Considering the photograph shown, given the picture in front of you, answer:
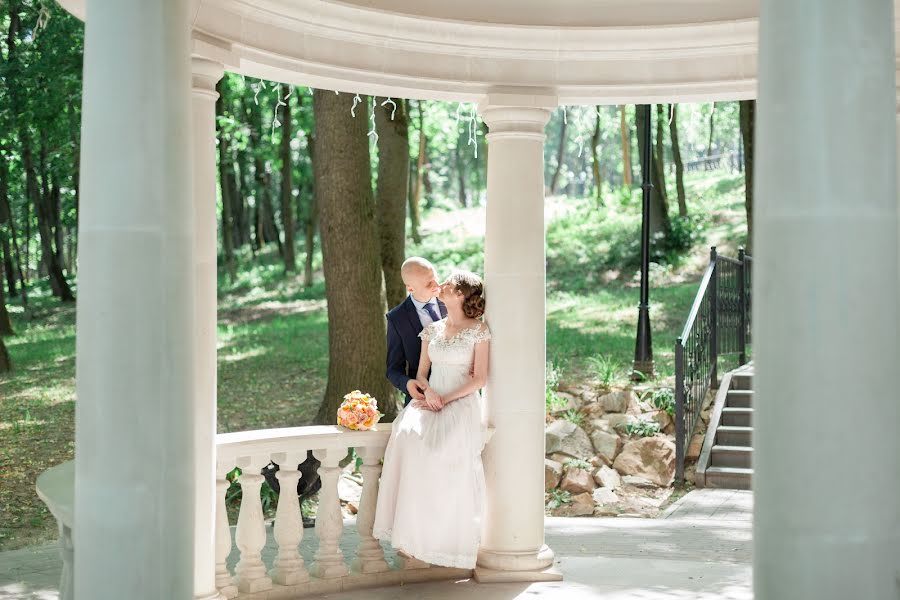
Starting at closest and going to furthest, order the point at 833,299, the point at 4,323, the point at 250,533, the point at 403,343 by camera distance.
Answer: the point at 833,299
the point at 250,533
the point at 403,343
the point at 4,323

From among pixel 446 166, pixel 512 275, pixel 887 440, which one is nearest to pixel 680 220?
pixel 512 275

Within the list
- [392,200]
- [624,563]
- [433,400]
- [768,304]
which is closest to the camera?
[768,304]

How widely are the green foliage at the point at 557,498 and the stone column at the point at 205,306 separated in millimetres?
7603

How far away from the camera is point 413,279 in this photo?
8.19 m

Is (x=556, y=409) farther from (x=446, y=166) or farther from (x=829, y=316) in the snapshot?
(x=446, y=166)

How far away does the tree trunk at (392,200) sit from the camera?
16047 mm

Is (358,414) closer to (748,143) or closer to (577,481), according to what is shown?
(577,481)

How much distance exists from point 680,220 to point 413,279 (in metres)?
24.1

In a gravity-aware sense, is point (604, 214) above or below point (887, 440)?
above

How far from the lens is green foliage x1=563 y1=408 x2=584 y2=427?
15.9 meters

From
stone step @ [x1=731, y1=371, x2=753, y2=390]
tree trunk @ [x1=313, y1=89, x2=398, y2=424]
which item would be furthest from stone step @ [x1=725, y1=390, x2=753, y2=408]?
tree trunk @ [x1=313, y1=89, x2=398, y2=424]

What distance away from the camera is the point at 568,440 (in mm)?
14984

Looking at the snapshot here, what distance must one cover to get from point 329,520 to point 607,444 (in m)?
7.76

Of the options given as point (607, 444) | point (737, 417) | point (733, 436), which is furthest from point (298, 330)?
point (733, 436)
